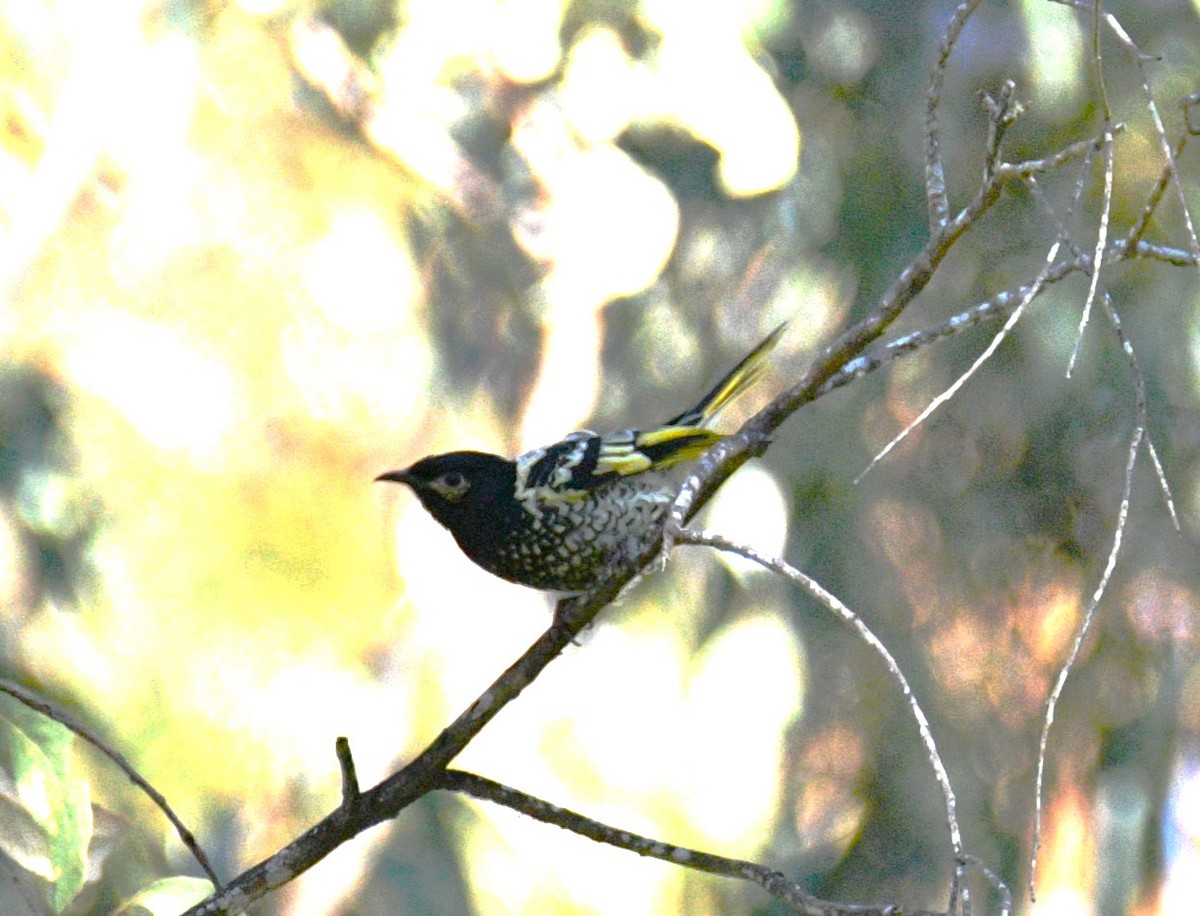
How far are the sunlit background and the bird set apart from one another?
3.98 ft

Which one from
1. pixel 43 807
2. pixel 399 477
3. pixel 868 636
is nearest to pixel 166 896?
pixel 43 807

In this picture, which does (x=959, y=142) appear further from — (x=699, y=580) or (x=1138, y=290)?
(x=699, y=580)

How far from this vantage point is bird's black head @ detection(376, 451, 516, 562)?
220cm

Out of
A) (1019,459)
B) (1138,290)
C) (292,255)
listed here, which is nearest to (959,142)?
(1138,290)

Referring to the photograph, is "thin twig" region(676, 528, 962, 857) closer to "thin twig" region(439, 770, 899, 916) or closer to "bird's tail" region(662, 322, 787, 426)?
"thin twig" region(439, 770, 899, 916)

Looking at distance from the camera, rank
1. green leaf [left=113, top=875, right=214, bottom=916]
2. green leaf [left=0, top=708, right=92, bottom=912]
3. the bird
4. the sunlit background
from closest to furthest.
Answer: green leaf [left=113, top=875, right=214, bottom=916] → the bird → green leaf [left=0, top=708, right=92, bottom=912] → the sunlit background

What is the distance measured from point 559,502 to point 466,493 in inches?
6.3

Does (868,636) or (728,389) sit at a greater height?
(728,389)

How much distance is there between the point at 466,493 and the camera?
221 centimetres

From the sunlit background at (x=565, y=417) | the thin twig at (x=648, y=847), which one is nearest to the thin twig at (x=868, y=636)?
the thin twig at (x=648, y=847)

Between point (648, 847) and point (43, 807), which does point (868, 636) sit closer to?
point (648, 847)

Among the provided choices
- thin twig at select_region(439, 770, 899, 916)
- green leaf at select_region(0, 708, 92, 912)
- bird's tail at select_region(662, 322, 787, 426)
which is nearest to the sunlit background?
green leaf at select_region(0, 708, 92, 912)

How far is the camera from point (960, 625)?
12.5 feet

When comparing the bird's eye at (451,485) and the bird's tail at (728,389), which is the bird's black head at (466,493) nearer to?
the bird's eye at (451,485)
